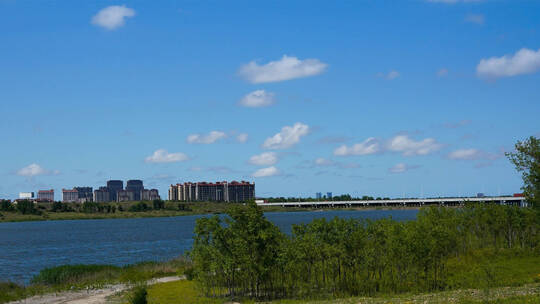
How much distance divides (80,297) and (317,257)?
18965 mm

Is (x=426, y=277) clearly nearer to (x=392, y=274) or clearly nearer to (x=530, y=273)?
(x=392, y=274)

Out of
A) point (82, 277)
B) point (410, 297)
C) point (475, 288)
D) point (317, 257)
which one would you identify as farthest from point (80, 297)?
point (475, 288)

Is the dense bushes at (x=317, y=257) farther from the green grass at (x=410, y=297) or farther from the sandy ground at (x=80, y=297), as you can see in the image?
the sandy ground at (x=80, y=297)

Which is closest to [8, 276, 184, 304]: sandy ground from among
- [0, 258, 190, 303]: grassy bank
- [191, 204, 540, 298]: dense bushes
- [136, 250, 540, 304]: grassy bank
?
[0, 258, 190, 303]: grassy bank

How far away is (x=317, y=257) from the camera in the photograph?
36938 mm

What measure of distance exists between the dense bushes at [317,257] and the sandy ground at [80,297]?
780 cm

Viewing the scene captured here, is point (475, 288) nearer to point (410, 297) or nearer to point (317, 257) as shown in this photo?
point (410, 297)

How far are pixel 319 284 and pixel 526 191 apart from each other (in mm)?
30488

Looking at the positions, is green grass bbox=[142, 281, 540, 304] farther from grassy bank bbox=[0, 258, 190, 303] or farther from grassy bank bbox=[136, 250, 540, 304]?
grassy bank bbox=[0, 258, 190, 303]

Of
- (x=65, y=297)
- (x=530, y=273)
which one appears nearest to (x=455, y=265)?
(x=530, y=273)

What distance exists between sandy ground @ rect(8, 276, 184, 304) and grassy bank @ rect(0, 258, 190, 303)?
169cm

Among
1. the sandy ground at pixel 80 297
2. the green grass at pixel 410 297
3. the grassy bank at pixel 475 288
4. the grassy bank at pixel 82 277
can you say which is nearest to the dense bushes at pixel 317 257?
the grassy bank at pixel 475 288

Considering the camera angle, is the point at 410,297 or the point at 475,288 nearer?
the point at 410,297

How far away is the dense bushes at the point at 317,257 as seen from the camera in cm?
3703
